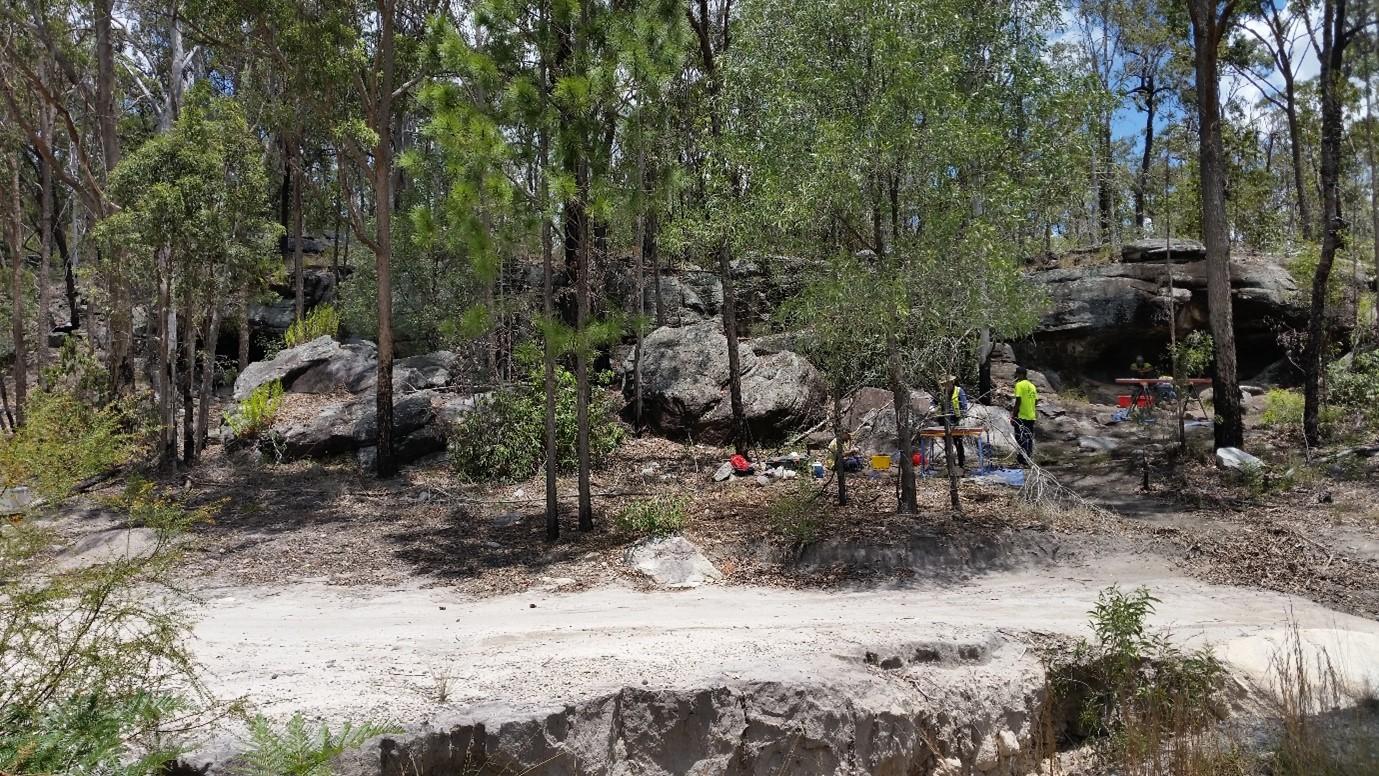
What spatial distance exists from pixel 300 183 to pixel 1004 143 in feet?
77.6

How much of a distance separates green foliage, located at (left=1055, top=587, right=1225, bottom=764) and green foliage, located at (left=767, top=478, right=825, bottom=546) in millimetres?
4094

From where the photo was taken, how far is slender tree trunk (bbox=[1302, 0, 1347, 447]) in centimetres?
1656

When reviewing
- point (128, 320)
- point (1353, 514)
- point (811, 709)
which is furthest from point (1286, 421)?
point (128, 320)

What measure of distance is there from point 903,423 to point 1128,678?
16.3 feet

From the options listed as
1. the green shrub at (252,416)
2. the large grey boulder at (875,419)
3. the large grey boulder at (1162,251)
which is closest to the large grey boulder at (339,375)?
the green shrub at (252,416)

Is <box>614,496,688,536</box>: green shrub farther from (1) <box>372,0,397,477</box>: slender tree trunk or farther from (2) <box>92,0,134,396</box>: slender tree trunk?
(2) <box>92,0,134,396</box>: slender tree trunk

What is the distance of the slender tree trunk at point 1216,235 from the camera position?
619 inches

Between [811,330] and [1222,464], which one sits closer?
[811,330]

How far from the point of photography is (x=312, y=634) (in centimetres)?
770

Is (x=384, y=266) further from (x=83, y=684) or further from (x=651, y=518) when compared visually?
(x=83, y=684)

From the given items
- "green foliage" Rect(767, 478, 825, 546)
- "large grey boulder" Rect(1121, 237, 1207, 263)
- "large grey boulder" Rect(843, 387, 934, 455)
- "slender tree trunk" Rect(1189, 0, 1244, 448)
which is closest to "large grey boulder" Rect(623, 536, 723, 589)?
"green foliage" Rect(767, 478, 825, 546)

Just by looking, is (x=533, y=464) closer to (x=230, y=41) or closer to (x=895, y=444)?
(x=895, y=444)

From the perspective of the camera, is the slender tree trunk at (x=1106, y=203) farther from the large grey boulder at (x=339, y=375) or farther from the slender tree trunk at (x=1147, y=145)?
the large grey boulder at (x=339, y=375)

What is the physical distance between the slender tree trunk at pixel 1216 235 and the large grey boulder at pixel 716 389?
6.87m
